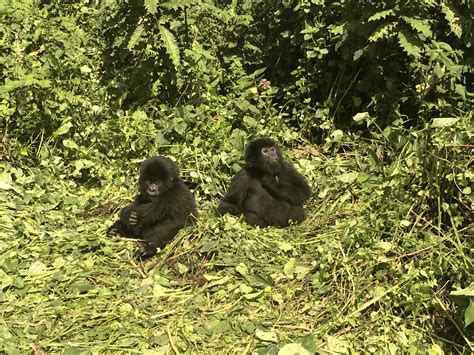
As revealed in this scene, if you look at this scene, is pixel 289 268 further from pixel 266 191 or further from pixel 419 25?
pixel 419 25

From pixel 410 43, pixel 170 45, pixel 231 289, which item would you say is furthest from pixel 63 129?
pixel 410 43

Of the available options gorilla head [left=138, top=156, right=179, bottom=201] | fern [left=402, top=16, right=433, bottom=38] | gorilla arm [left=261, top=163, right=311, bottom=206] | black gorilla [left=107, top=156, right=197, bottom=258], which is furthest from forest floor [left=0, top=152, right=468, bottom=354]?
fern [left=402, top=16, right=433, bottom=38]

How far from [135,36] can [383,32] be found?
3.14 m

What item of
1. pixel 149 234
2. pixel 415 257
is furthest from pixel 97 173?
pixel 415 257

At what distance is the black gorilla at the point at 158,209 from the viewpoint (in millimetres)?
5645

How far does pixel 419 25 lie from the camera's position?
21.6ft

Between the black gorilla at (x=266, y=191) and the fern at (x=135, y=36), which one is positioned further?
the fern at (x=135, y=36)

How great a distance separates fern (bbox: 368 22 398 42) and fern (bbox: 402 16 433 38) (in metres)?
0.17

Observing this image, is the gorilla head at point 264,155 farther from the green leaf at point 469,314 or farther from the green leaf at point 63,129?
the green leaf at point 469,314

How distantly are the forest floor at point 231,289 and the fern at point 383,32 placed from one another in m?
2.03

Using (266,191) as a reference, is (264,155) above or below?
above

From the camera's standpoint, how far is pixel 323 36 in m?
8.02

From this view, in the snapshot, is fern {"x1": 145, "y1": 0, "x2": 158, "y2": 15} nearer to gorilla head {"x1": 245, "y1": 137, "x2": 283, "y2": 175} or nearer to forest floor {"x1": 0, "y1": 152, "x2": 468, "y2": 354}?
gorilla head {"x1": 245, "y1": 137, "x2": 283, "y2": 175}

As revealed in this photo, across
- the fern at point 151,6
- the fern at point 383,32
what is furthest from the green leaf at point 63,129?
the fern at point 383,32
